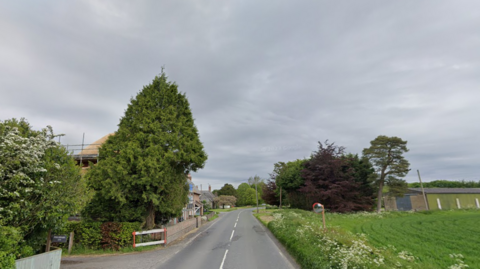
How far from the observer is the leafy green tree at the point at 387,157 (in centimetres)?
3534

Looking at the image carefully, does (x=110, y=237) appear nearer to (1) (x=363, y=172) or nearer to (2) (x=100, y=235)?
(2) (x=100, y=235)

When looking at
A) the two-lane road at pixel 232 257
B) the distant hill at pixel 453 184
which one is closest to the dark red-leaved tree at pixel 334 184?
the two-lane road at pixel 232 257

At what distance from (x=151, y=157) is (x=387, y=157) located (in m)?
34.7

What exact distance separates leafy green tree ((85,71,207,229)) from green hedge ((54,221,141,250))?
4.39 ft

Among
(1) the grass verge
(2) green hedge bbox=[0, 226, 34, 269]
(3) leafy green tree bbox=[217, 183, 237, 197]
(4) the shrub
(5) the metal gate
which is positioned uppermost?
(3) leafy green tree bbox=[217, 183, 237, 197]

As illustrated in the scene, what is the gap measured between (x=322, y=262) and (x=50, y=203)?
9845 mm

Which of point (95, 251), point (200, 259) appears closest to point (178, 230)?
point (95, 251)

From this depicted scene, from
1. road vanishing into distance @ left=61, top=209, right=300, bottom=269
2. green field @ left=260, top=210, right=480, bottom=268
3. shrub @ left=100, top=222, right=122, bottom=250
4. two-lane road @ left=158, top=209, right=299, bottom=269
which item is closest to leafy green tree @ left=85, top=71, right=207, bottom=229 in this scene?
shrub @ left=100, top=222, right=122, bottom=250

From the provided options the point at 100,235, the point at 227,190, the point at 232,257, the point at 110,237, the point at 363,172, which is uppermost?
the point at 363,172

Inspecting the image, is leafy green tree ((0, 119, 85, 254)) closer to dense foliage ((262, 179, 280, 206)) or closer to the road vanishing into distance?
the road vanishing into distance

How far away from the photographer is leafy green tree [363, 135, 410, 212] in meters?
35.3

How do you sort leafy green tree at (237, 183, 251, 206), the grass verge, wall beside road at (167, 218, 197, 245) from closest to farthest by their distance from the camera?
the grass verge, wall beside road at (167, 218, 197, 245), leafy green tree at (237, 183, 251, 206)

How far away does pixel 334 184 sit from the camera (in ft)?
114

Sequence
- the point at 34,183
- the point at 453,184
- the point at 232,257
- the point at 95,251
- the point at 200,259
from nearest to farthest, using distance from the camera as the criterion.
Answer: the point at 34,183, the point at 200,259, the point at 232,257, the point at 95,251, the point at 453,184
